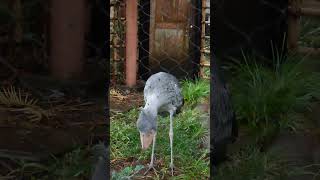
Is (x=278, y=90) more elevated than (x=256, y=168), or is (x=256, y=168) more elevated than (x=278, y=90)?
(x=278, y=90)

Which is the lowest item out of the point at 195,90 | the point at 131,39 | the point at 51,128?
the point at 51,128

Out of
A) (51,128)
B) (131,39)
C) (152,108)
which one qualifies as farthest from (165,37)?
(51,128)

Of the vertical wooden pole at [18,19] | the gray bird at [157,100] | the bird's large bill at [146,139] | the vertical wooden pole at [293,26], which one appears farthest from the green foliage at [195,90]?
the vertical wooden pole at [18,19]

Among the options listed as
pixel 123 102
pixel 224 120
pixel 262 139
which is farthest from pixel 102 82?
pixel 262 139

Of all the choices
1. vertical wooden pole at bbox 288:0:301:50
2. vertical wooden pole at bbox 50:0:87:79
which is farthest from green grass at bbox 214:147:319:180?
vertical wooden pole at bbox 50:0:87:79

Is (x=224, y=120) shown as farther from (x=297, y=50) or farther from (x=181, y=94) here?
(x=297, y=50)

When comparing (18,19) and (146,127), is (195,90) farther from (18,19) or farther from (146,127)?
(18,19)

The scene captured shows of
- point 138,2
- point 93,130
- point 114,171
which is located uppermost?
point 138,2

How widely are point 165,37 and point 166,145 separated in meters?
0.30

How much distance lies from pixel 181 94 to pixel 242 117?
0.17 metres

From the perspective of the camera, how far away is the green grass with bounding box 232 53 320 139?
1.79 m

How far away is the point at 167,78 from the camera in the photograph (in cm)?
182

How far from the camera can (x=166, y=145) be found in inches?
73.8

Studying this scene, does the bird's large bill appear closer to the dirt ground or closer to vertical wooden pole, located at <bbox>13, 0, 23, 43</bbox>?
the dirt ground
